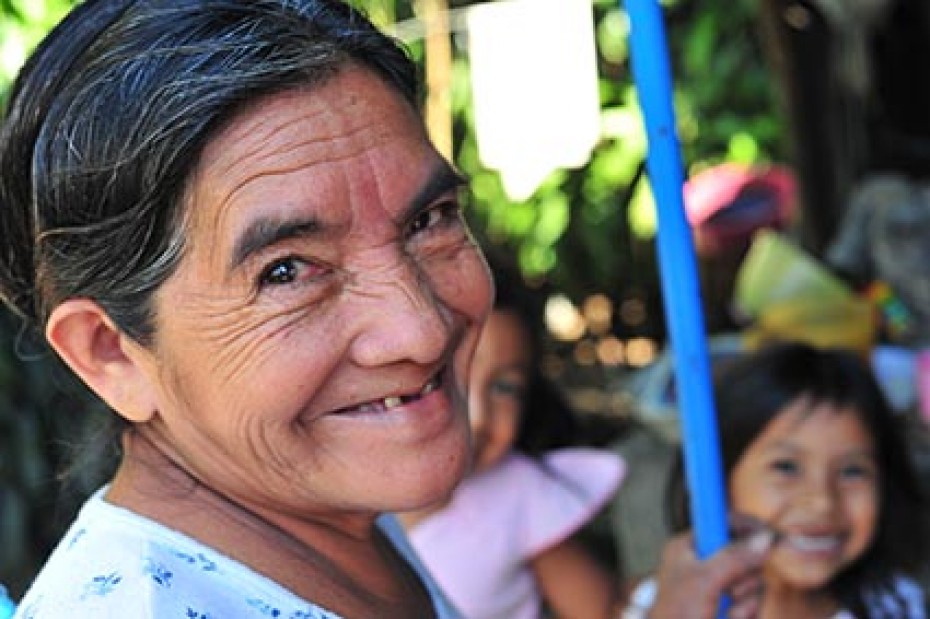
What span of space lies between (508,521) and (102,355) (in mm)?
1598

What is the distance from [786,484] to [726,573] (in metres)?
0.73

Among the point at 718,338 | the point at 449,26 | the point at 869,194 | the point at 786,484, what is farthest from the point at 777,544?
the point at 449,26

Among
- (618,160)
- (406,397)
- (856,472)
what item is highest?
(406,397)

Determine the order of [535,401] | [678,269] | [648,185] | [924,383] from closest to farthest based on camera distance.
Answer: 1. [678,269]
2. [648,185]
3. [535,401]
4. [924,383]

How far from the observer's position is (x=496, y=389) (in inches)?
107

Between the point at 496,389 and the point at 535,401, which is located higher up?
the point at 496,389

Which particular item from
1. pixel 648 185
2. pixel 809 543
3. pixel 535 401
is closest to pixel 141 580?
pixel 648 185

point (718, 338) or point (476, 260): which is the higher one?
point (476, 260)

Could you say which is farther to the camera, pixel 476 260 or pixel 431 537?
pixel 431 537

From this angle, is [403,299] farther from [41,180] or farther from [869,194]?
[869,194]

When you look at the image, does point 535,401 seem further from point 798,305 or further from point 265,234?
point 265,234

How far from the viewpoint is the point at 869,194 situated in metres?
5.07

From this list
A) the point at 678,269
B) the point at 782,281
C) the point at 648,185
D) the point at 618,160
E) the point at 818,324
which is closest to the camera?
the point at 678,269

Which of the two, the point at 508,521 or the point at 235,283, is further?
the point at 508,521
